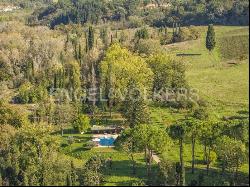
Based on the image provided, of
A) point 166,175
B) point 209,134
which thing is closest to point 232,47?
point 209,134

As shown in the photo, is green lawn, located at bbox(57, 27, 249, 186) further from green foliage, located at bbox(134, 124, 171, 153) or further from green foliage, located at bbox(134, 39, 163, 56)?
green foliage, located at bbox(134, 39, 163, 56)

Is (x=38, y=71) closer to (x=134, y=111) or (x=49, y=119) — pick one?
(x=49, y=119)

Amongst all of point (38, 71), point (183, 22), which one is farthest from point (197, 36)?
point (38, 71)

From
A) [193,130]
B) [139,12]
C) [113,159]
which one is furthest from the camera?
[139,12]

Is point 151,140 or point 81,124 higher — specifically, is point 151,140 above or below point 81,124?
above

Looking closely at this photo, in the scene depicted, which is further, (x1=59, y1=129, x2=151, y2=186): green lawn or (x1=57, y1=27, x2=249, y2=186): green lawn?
(x1=57, y1=27, x2=249, y2=186): green lawn

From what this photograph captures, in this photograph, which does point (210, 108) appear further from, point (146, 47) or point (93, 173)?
point (93, 173)

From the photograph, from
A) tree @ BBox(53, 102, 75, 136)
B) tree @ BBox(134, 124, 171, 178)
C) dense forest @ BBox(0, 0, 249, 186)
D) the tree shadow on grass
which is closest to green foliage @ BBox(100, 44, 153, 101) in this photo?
dense forest @ BBox(0, 0, 249, 186)
